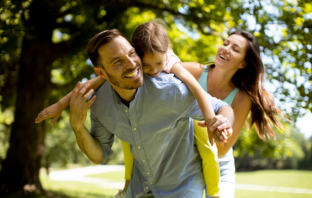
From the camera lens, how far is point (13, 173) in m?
7.97

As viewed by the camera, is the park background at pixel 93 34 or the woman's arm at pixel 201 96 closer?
the woman's arm at pixel 201 96

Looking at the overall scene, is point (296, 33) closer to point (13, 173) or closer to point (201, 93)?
point (201, 93)

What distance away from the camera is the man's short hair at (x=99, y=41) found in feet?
7.74

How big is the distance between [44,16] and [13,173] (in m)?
3.79

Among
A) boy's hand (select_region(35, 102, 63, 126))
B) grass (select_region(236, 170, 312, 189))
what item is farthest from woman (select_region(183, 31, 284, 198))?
grass (select_region(236, 170, 312, 189))

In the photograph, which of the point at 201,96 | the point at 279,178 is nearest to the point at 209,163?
the point at 201,96

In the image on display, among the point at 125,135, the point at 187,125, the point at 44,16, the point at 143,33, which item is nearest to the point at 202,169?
the point at 187,125

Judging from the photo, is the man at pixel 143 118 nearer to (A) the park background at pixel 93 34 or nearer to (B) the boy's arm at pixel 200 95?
(B) the boy's arm at pixel 200 95

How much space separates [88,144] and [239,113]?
59.7 inches

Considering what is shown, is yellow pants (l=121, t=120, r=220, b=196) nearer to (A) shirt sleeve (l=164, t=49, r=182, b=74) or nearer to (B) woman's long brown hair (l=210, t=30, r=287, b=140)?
(A) shirt sleeve (l=164, t=49, r=182, b=74)

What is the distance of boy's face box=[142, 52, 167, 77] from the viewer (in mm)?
2494

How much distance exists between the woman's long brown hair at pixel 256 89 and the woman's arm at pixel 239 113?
67mm

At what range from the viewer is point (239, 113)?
3.23 meters

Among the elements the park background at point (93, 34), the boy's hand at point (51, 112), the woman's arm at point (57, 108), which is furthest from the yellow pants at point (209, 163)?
the park background at point (93, 34)
